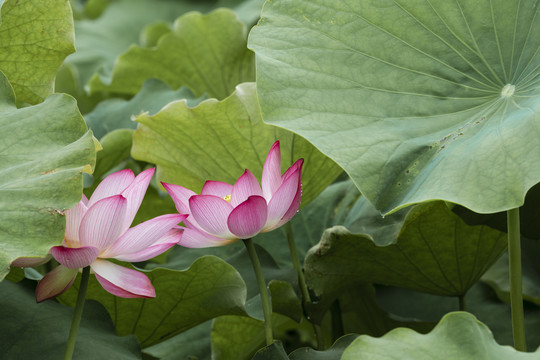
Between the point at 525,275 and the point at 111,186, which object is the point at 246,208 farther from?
the point at 525,275

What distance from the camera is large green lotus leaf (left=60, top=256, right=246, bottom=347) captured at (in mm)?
782

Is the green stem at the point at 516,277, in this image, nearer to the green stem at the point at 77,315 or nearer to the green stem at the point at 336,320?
the green stem at the point at 336,320

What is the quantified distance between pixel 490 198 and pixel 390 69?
212 mm

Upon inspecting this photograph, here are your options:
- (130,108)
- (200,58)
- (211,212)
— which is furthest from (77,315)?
(200,58)

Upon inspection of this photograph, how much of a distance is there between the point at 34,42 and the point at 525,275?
0.75 meters

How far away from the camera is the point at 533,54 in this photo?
0.79 metres

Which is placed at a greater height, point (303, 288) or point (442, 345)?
point (442, 345)

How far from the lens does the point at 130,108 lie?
1.24m

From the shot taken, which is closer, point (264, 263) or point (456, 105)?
point (456, 105)

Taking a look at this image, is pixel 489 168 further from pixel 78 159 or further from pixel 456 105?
pixel 78 159

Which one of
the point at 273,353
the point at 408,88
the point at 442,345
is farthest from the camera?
the point at 408,88

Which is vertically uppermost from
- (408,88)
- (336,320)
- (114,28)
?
(408,88)

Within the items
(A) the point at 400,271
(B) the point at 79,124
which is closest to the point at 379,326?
(A) the point at 400,271

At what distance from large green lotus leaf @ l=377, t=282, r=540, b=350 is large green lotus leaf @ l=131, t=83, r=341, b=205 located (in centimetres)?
27
